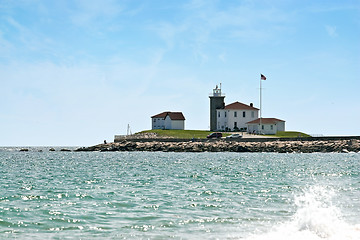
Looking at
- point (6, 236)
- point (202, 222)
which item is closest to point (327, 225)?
point (202, 222)

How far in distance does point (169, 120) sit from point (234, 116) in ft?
48.9

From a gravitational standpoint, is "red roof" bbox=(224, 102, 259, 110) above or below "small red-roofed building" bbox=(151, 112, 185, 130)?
above

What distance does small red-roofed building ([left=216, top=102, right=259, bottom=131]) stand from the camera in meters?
108

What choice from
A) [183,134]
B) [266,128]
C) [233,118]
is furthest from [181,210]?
[233,118]

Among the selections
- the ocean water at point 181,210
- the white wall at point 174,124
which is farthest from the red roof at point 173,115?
the ocean water at point 181,210

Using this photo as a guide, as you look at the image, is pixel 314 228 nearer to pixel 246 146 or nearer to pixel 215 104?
pixel 246 146

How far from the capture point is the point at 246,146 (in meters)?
82.1

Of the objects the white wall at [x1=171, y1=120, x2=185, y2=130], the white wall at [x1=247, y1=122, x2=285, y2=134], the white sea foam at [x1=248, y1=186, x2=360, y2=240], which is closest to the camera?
the white sea foam at [x1=248, y1=186, x2=360, y2=240]

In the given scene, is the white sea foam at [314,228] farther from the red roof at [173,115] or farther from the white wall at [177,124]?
the red roof at [173,115]

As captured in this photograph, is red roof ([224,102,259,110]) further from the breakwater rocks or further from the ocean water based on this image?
the ocean water

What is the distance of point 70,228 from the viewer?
15.0 meters

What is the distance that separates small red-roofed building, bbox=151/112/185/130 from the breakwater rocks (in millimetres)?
20068

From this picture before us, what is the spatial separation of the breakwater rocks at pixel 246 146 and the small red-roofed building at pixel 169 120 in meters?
20.1

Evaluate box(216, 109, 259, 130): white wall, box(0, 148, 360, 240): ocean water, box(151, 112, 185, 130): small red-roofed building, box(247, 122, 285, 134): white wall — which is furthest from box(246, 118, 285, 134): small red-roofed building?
box(0, 148, 360, 240): ocean water
